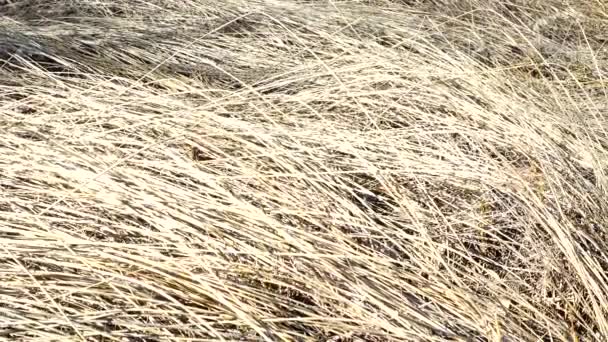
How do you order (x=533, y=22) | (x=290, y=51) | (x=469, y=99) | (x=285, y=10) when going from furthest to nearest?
(x=533, y=22) → (x=285, y=10) → (x=290, y=51) → (x=469, y=99)

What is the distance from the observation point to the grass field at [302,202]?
4.06 ft

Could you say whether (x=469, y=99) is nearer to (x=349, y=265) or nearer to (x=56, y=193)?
(x=349, y=265)

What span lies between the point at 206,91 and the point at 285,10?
574 mm

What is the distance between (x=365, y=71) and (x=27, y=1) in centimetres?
117

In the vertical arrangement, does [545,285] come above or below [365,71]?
below

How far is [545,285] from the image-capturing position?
1384 millimetres

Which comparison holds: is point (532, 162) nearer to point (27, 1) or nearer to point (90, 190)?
point (90, 190)

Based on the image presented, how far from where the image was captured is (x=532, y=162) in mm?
1570

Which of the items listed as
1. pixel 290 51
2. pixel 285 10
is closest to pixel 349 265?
pixel 290 51

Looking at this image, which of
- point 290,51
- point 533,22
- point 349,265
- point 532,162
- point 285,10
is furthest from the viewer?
point 533,22

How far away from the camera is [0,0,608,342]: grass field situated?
4.06ft

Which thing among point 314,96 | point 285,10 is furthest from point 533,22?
point 314,96

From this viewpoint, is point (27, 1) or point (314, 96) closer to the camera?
point (314, 96)

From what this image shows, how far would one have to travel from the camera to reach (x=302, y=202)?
4.70ft
